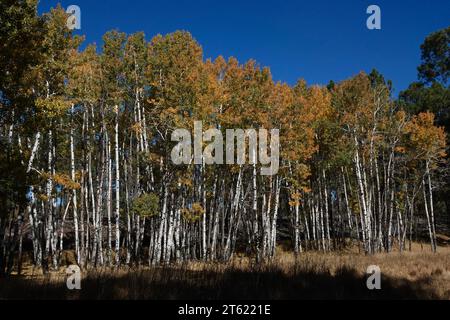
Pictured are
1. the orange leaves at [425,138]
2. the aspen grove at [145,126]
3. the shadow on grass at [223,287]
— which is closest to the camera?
the shadow on grass at [223,287]

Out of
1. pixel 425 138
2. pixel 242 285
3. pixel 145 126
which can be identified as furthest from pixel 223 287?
pixel 425 138

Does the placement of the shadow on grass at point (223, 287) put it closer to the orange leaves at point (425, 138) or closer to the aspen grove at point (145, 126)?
the aspen grove at point (145, 126)

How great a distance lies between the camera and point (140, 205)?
18328 mm

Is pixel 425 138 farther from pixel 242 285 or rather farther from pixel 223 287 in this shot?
pixel 223 287

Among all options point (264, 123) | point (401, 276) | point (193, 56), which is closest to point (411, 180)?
point (264, 123)

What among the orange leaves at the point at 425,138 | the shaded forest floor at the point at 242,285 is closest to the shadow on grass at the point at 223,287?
the shaded forest floor at the point at 242,285

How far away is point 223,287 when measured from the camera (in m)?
7.84

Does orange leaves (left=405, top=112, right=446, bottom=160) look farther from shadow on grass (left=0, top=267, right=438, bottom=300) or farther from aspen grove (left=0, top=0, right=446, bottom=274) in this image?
shadow on grass (left=0, top=267, right=438, bottom=300)

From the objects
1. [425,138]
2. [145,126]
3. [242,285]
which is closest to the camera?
[242,285]

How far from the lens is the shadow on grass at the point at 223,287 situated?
7129 mm

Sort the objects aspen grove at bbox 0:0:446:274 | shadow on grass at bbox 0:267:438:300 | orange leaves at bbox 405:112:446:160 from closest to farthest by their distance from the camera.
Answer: shadow on grass at bbox 0:267:438:300, aspen grove at bbox 0:0:446:274, orange leaves at bbox 405:112:446:160

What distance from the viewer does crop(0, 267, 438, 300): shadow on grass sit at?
7.13 meters

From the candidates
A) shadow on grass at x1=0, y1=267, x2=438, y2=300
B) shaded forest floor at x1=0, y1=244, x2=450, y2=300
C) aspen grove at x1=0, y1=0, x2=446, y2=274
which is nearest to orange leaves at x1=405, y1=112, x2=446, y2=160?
aspen grove at x1=0, y1=0, x2=446, y2=274

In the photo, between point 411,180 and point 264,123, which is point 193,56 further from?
point 411,180
